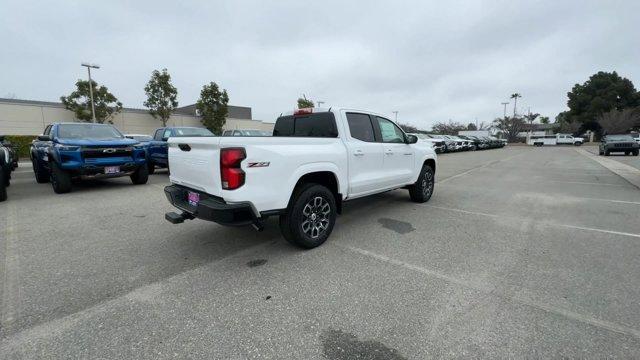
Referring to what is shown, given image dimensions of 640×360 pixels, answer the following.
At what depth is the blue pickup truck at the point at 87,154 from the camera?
24.1 ft

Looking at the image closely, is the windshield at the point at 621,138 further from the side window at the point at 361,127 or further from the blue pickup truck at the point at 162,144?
the blue pickup truck at the point at 162,144

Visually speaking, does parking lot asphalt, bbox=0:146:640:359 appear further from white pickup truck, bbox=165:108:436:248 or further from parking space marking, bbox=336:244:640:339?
white pickup truck, bbox=165:108:436:248

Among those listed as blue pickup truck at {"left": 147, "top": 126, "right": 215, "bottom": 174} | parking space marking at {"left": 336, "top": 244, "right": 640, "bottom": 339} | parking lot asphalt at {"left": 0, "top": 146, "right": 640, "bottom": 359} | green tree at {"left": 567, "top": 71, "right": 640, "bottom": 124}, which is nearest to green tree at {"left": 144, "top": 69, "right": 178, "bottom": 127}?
blue pickup truck at {"left": 147, "top": 126, "right": 215, "bottom": 174}

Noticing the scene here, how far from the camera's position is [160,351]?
7.29 feet

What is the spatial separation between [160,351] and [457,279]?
110 inches

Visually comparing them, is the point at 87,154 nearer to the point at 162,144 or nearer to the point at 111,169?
the point at 111,169

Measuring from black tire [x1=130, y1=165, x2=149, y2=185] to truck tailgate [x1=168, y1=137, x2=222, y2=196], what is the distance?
545 centimetres

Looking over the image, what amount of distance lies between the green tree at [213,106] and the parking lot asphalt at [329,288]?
2998 centimetres

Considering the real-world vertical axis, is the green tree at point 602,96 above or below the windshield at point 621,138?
above

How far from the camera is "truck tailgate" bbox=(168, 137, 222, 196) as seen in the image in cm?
335

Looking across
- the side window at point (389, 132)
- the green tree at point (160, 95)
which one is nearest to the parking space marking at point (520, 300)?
the side window at point (389, 132)

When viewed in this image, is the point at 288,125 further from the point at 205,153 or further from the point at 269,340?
the point at 269,340

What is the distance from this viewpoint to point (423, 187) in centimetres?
666

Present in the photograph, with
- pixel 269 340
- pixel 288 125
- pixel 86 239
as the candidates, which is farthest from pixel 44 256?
pixel 288 125
